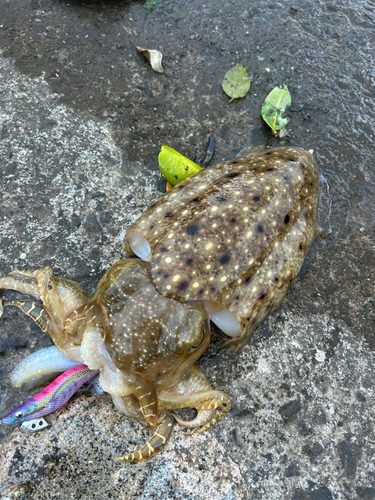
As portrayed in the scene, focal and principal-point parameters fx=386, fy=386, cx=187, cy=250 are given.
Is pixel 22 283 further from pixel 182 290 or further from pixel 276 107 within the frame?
pixel 276 107

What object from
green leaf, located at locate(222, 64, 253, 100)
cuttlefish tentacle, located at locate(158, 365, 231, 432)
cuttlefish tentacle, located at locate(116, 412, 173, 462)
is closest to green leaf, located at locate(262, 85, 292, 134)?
green leaf, located at locate(222, 64, 253, 100)

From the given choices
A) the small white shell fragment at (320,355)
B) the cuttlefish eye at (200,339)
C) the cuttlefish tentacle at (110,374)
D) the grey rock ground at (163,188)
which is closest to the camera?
the cuttlefish tentacle at (110,374)

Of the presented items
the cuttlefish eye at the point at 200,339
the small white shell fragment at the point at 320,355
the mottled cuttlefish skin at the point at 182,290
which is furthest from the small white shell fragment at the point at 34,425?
the small white shell fragment at the point at 320,355

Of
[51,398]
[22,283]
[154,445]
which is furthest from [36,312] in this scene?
[154,445]

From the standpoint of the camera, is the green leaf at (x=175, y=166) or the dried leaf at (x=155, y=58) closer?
the green leaf at (x=175, y=166)

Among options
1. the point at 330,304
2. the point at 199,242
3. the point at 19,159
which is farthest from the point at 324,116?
the point at 19,159

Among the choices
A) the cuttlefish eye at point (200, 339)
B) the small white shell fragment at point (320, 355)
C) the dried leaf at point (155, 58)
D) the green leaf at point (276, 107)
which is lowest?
the small white shell fragment at point (320, 355)

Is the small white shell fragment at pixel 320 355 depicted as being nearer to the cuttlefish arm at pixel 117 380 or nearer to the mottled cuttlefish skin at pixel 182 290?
the mottled cuttlefish skin at pixel 182 290
